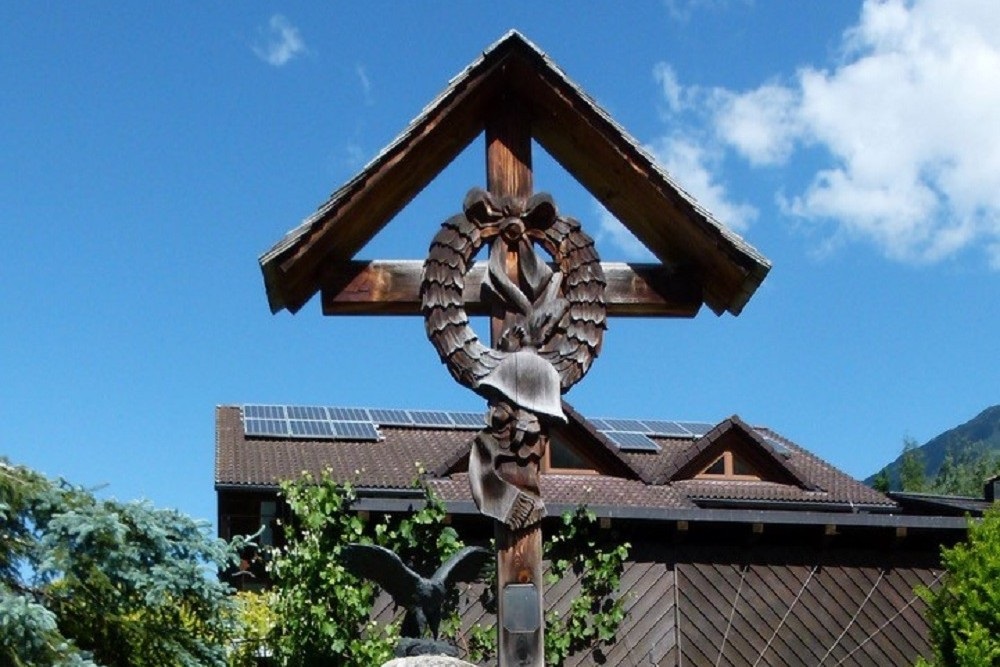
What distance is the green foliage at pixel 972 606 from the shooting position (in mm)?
8852

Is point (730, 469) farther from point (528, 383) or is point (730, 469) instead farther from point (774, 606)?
point (528, 383)

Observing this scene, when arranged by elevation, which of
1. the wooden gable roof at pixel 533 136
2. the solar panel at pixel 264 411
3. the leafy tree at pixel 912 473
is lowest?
the wooden gable roof at pixel 533 136

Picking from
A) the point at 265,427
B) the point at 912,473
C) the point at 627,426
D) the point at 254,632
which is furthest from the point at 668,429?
the point at 912,473

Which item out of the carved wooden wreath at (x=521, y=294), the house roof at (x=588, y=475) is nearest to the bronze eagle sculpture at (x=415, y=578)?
the carved wooden wreath at (x=521, y=294)

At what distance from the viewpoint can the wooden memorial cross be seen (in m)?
5.68

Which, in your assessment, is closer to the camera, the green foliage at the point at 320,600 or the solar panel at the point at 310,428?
the green foliage at the point at 320,600

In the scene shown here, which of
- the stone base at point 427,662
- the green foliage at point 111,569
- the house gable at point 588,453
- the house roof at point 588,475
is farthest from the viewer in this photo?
the house gable at point 588,453

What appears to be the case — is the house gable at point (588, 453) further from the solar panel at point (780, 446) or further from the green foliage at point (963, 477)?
the green foliage at point (963, 477)

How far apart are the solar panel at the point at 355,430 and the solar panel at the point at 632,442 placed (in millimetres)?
3482

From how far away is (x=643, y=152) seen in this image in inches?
243

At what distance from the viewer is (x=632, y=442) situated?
21266 millimetres

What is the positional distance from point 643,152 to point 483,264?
858 millimetres

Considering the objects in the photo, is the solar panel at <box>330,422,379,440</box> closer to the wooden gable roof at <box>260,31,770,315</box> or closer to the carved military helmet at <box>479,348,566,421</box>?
the wooden gable roof at <box>260,31,770,315</box>

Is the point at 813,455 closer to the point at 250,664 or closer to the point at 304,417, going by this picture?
the point at 304,417
